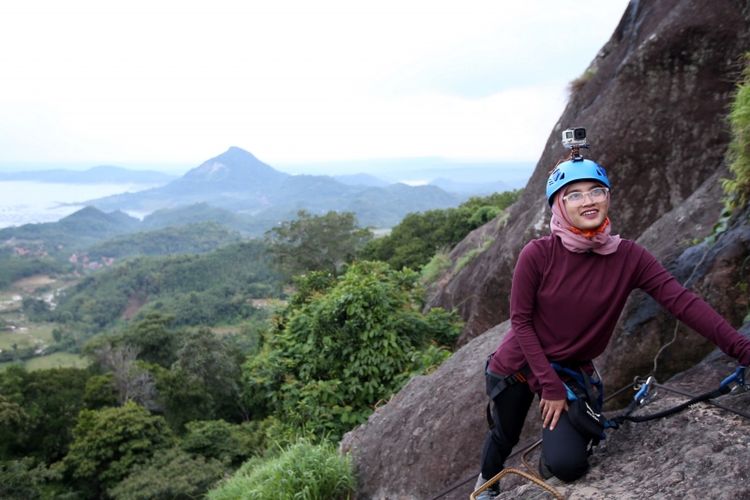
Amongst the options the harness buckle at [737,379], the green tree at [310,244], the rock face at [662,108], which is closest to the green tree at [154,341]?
the green tree at [310,244]

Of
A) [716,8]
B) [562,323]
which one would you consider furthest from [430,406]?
[716,8]

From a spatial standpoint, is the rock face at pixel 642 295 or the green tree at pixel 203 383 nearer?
the rock face at pixel 642 295

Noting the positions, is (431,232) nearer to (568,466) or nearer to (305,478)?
(305,478)

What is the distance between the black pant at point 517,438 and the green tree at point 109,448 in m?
20.7

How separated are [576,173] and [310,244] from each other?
97.0 ft

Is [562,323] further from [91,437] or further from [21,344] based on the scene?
[21,344]

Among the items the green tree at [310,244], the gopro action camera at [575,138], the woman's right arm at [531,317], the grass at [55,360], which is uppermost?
the gopro action camera at [575,138]

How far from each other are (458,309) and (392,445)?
4410 millimetres

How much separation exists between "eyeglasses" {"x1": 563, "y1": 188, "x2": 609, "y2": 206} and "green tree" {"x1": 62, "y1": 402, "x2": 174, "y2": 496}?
71.5 feet

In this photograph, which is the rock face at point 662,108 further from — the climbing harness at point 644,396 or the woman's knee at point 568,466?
the woman's knee at point 568,466

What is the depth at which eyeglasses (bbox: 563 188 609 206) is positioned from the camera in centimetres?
237

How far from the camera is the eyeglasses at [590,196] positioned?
237 centimetres

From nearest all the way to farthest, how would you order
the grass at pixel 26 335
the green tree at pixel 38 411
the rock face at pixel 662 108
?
1. the rock face at pixel 662 108
2. the green tree at pixel 38 411
3. the grass at pixel 26 335

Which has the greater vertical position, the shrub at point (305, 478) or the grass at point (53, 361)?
the shrub at point (305, 478)
